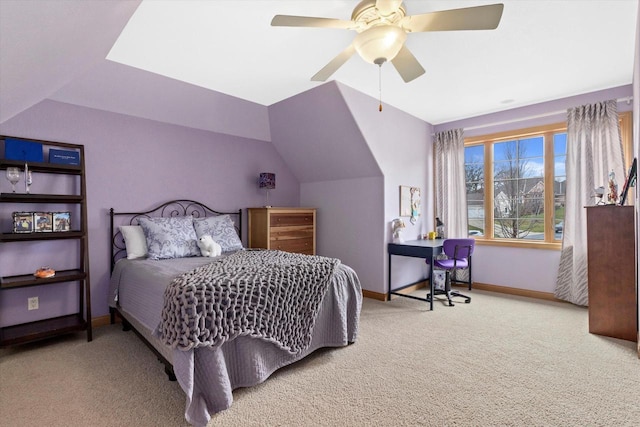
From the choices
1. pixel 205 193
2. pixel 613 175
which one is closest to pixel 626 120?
pixel 613 175

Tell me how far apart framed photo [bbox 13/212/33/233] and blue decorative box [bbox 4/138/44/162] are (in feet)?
1.47

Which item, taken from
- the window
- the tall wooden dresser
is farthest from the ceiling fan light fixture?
the window

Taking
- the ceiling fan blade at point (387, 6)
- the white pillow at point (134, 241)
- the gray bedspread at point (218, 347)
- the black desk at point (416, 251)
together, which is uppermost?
the ceiling fan blade at point (387, 6)

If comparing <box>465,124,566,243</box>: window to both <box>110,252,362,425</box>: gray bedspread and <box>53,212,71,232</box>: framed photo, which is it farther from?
<box>53,212,71,232</box>: framed photo

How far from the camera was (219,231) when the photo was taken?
11.3 ft

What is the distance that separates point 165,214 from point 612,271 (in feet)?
14.6

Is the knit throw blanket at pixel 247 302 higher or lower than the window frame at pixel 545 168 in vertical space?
lower

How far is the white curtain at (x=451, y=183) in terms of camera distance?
4.59 m

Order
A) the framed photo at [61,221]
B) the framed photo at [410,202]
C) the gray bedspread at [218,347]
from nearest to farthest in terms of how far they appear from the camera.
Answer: the gray bedspread at [218,347] → the framed photo at [61,221] → the framed photo at [410,202]

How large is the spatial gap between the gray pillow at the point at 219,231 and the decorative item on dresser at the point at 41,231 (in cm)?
99

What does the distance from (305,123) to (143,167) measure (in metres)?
1.94

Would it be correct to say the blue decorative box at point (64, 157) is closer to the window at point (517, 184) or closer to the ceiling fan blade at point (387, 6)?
the ceiling fan blade at point (387, 6)

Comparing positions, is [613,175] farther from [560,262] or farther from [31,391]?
[31,391]

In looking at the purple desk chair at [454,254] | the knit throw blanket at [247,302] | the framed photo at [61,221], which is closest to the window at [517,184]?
the purple desk chair at [454,254]
